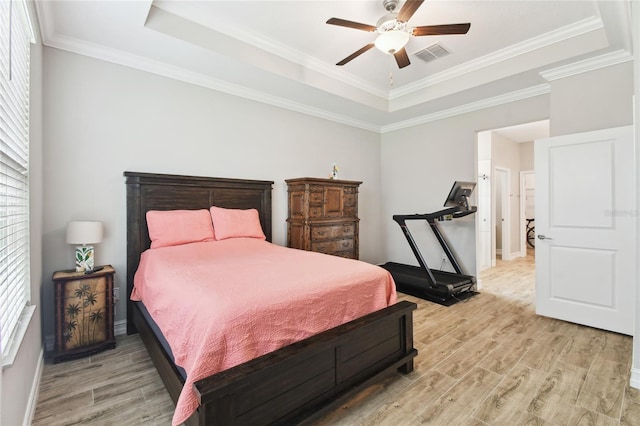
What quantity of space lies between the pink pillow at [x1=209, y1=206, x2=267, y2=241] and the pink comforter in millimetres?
616

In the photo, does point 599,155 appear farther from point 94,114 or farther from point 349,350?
point 94,114

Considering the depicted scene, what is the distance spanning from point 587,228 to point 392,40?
2.75m

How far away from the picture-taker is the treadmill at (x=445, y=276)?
3.85 meters

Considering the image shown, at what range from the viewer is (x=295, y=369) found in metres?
1.60

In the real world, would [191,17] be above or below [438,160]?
above

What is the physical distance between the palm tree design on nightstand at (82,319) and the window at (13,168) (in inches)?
23.3

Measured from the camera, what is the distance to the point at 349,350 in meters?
1.88

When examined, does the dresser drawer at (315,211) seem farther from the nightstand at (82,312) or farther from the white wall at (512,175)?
the white wall at (512,175)

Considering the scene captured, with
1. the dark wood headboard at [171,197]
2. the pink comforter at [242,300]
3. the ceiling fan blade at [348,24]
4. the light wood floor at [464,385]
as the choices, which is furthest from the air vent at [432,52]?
the light wood floor at [464,385]

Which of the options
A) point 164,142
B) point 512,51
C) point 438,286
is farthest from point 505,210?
point 164,142

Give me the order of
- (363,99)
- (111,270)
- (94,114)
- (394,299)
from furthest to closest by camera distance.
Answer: (363,99) → (94,114) → (111,270) → (394,299)

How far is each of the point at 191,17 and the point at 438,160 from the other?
3875mm

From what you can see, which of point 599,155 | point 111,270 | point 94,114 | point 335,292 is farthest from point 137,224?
point 599,155

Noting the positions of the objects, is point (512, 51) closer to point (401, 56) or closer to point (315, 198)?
point (401, 56)
